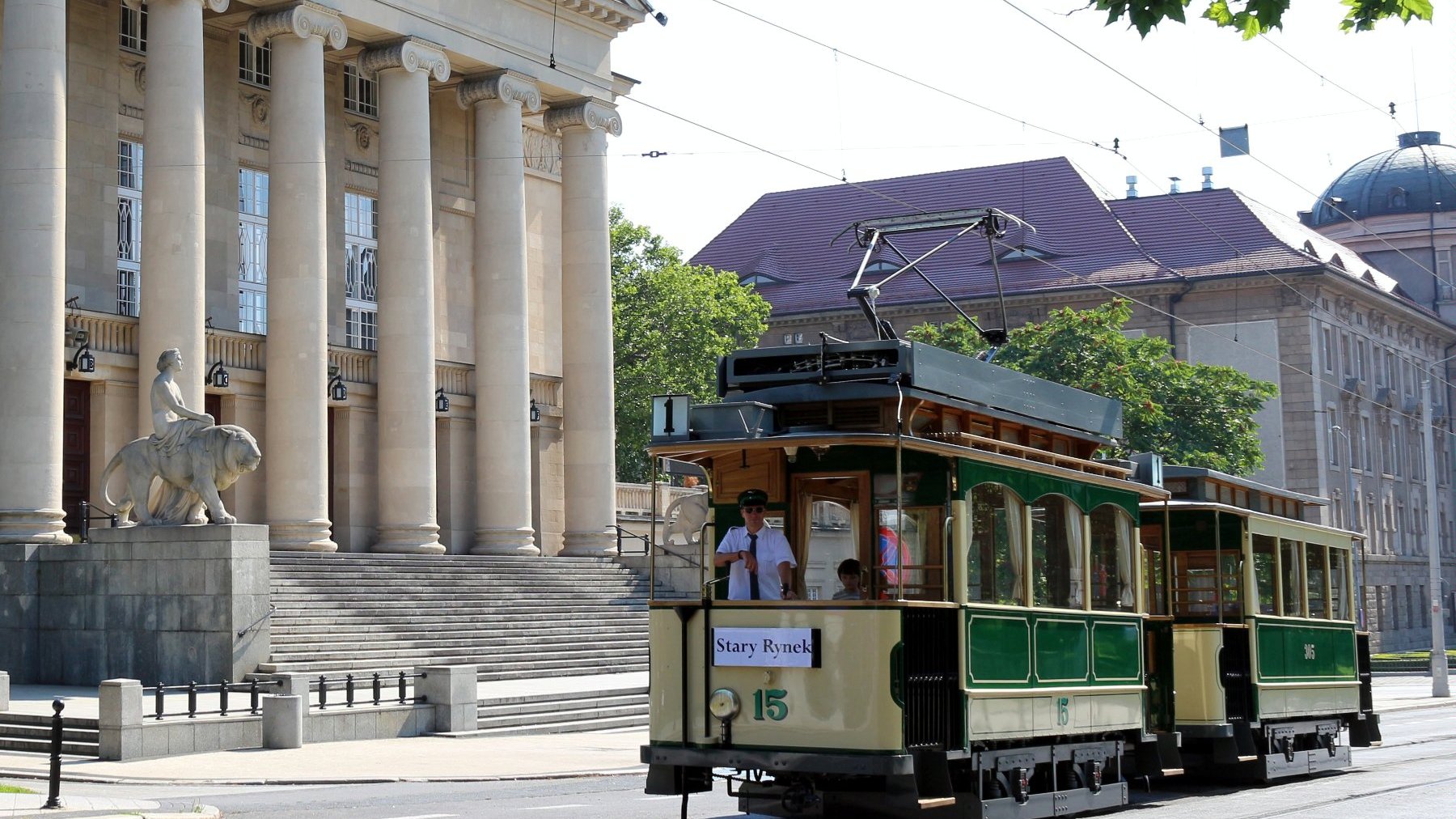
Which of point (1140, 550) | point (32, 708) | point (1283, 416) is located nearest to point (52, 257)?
point (32, 708)

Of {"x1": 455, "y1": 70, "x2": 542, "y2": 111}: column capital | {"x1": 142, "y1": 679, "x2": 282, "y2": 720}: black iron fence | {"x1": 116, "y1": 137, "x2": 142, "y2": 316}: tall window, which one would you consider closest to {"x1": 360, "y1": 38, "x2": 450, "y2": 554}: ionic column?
{"x1": 455, "y1": 70, "x2": 542, "y2": 111}: column capital

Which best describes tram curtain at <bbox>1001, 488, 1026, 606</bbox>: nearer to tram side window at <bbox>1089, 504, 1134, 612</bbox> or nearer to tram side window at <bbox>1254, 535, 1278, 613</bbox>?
tram side window at <bbox>1089, 504, 1134, 612</bbox>

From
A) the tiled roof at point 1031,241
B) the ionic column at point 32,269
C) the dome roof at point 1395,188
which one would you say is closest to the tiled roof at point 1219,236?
the tiled roof at point 1031,241

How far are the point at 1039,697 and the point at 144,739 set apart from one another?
12.7 m

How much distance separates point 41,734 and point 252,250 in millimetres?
20943

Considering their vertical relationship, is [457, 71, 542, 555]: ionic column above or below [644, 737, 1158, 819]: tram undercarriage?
above

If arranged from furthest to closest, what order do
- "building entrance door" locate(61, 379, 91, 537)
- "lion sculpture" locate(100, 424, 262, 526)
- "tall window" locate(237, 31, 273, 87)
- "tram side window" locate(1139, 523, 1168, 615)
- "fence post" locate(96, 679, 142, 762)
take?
"tall window" locate(237, 31, 273, 87), "building entrance door" locate(61, 379, 91, 537), "lion sculpture" locate(100, 424, 262, 526), "fence post" locate(96, 679, 142, 762), "tram side window" locate(1139, 523, 1168, 615)

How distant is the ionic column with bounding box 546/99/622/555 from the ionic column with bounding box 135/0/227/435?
11953 mm

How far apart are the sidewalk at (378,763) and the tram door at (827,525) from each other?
27.0 ft

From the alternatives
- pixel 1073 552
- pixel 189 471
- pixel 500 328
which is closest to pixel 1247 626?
pixel 1073 552

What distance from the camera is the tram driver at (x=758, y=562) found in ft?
45.1

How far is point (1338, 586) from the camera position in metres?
22.1

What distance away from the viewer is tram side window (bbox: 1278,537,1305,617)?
20402 mm

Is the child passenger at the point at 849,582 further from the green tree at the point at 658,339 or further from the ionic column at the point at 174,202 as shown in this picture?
the green tree at the point at 658,339
